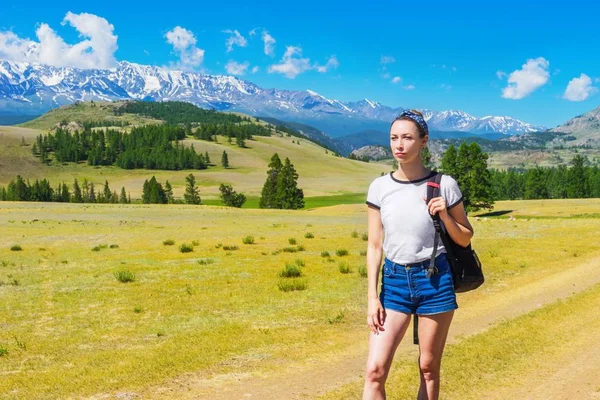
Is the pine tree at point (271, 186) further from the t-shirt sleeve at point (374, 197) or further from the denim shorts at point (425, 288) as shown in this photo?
the denim shorts at point (425, 288)

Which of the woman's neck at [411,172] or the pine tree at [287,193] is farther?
the pine tree at [287,193]

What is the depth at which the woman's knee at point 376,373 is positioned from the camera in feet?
19.5

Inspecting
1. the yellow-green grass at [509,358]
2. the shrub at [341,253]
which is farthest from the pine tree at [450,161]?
the yellow-green grass at [509,358]

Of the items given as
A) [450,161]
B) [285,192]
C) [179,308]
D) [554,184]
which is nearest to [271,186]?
[285,192]

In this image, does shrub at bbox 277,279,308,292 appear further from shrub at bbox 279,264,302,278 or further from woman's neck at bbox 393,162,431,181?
woman's neck at bbox 393,162,431,181

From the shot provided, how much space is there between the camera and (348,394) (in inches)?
363

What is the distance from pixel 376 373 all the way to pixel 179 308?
1140 centimetres

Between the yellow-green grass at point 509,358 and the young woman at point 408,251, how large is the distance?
3.60 meters

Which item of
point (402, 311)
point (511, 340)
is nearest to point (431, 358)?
point (402, 311)

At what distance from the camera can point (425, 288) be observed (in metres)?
5.84

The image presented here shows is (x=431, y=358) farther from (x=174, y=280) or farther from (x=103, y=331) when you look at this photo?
(x=174, y=280)

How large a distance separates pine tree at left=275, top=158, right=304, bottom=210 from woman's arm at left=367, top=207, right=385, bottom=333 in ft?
342

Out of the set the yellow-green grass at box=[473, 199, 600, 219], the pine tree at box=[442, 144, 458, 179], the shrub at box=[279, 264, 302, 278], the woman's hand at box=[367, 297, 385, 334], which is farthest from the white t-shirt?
the pine tree at box=[442, 144, 458, 179]

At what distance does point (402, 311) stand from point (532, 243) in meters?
28.3
